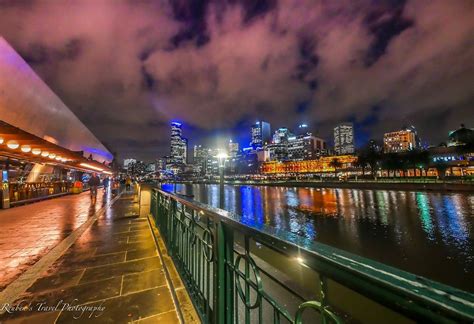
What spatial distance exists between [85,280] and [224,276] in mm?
2740

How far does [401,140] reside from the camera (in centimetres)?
14075

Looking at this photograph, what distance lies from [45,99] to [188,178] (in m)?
162

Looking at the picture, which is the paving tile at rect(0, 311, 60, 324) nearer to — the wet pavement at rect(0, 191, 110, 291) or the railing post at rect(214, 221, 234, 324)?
the wet pavement at rect(0, 191, 110, 291)

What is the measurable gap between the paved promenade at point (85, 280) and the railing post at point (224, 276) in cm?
96

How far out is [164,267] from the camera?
3805 mm

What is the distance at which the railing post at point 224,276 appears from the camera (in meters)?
1.95

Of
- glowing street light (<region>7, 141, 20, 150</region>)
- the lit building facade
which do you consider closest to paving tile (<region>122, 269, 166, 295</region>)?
glowing street light (<region>7, 141, 20, 150</region>)

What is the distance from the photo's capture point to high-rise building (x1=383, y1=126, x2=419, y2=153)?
13812 cm

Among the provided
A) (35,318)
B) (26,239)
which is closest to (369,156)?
(26,239)

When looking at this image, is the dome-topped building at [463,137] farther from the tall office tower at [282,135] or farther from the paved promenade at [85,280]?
the tall office tower at [282,135]

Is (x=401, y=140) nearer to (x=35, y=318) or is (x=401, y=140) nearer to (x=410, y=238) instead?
(x=410, y=238)

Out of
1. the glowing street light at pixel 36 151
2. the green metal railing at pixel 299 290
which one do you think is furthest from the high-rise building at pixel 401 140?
the green metal railing at pixel 299 290

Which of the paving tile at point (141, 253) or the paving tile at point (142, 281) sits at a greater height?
the paving tile at point (141, 253)

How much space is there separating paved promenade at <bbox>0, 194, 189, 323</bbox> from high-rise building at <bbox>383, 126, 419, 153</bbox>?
161629 mm
